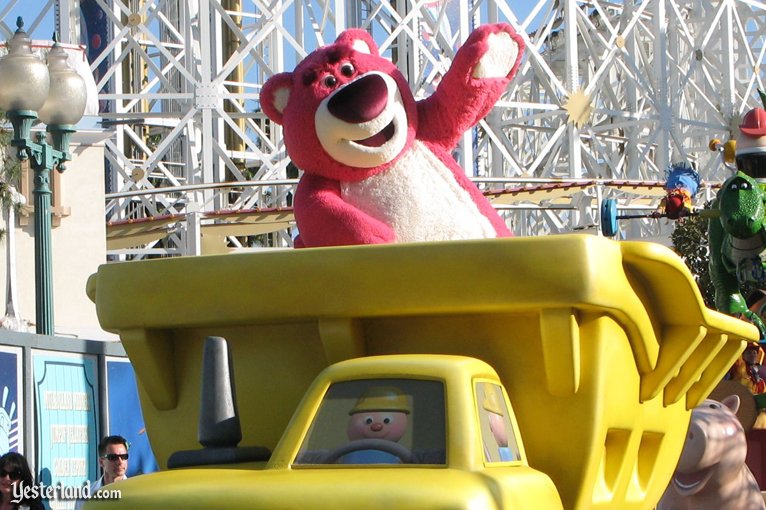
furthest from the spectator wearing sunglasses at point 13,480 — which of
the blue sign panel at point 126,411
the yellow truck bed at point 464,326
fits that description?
the blue sign panel at point 126,411

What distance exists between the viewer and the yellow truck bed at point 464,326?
17.5ft

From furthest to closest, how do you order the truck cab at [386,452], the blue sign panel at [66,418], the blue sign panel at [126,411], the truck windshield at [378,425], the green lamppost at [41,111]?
the green lamppost at [41,111] < the blue sign panel at [126,411] < the blue sign panel at [66,418] < the truck windshield at [378,425] < the truck cab at [386,452]

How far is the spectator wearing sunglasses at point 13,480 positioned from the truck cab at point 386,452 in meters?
2.38

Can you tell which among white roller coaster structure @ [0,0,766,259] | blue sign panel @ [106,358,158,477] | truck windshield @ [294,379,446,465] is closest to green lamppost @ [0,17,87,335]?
blue sign panel @ [106,358,158,477]

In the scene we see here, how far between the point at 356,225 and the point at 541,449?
1.85 meters

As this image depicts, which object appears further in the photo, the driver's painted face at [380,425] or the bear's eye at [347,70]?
the bear's eye at [347,70]

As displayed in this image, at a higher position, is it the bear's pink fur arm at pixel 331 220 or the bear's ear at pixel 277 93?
the bear's ear at pixel 277 93

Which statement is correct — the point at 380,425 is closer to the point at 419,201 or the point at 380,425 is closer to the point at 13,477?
the point at 419,201

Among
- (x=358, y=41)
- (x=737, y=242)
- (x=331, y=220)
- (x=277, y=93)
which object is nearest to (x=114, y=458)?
(x=331, y=220)

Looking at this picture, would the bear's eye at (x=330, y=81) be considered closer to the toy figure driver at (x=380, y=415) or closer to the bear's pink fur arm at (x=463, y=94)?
the bear's pink fur arm at (x=463, y=94)

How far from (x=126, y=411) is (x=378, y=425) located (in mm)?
4700

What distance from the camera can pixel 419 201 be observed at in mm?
7172

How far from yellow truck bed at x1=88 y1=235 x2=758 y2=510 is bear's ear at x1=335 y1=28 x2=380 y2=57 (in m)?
2.17

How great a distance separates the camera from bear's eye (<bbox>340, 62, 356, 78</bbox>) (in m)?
7.36
